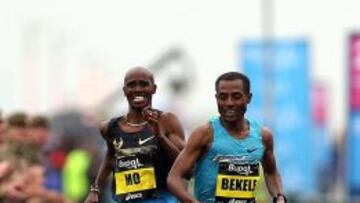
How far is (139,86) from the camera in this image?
15.3 meters

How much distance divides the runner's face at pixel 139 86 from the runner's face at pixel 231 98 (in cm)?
77

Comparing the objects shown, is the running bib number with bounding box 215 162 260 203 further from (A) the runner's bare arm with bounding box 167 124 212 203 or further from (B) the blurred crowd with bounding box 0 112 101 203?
(B) the blurred crowd with bounding box 0 112 101 203

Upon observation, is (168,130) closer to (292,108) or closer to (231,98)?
(231,98)

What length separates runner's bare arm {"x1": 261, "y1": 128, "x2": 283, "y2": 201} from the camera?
14.9 metres

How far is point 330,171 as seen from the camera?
1823 inches

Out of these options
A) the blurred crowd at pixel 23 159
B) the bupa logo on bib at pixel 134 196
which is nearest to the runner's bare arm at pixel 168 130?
the bupa logo on bib at pixel 134 196

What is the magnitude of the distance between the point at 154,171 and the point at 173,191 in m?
0.92

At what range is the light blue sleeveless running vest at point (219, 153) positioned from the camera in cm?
1475

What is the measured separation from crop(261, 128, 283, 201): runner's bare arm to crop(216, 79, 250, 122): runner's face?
1.23 feet

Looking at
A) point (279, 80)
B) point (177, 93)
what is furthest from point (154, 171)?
point (177, 93)

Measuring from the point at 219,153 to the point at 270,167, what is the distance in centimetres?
50

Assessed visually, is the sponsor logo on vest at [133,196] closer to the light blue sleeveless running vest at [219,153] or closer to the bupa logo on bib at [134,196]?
the bupa logo on bib at [134,196]

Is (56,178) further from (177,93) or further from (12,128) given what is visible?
(177,93)

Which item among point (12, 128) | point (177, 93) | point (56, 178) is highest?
point (12, 128)
